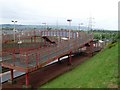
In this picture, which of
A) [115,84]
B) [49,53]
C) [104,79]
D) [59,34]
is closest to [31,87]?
[49,53]

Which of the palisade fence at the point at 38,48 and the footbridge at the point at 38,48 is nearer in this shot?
the footbridge at the point at 38,48

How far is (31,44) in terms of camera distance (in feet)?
118

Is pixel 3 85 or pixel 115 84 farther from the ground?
pixel 115 84

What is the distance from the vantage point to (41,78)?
19.0m

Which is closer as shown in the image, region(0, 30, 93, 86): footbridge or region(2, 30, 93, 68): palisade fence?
region(0, 30, 93, 86): footbridge

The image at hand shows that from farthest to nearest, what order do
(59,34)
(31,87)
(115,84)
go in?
(59,34) → (31,87) → (115,84)

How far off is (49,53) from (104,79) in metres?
10.9

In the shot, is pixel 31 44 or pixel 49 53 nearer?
pixel 49 53

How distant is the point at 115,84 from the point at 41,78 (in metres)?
10.2

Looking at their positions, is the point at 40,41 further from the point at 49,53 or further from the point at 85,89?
the point at 85,89

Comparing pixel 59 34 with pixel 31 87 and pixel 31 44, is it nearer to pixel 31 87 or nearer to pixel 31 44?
pixel 31 44

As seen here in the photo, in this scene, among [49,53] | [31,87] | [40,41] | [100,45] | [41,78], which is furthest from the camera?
[100,45]

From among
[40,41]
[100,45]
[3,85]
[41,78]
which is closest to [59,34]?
[40,41]

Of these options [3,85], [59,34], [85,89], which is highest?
[59,34]
